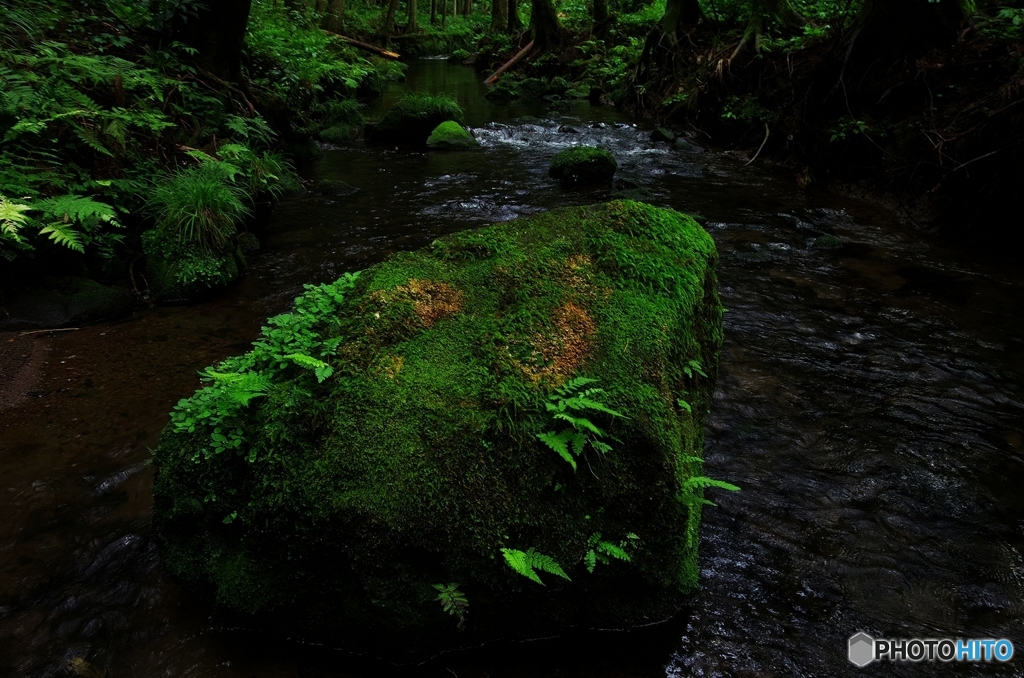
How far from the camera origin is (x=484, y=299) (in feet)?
10.6

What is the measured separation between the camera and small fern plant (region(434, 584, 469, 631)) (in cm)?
241

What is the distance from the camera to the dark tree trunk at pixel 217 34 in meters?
8.69

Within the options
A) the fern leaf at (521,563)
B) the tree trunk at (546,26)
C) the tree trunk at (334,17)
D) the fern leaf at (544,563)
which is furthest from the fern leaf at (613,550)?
the tree trunk at (334,17)

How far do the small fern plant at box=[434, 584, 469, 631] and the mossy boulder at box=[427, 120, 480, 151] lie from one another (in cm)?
1111

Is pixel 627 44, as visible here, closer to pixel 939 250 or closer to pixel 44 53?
pixel 939 250

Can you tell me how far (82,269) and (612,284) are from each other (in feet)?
17.6

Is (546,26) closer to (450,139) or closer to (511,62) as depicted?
(511,62)

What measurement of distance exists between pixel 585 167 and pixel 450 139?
3848mm

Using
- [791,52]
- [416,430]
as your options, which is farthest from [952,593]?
[791,52]

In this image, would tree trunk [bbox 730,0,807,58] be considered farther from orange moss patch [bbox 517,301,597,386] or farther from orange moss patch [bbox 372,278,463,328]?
orange moss patch [bbox 372,278,463,328]

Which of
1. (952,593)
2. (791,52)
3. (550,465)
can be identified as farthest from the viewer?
(791,52)

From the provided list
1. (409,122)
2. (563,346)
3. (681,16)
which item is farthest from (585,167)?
(681,16)

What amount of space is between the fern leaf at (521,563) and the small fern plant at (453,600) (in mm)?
249

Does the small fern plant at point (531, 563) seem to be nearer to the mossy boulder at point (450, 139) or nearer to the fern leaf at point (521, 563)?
the fern leaf at point (521, 563)
